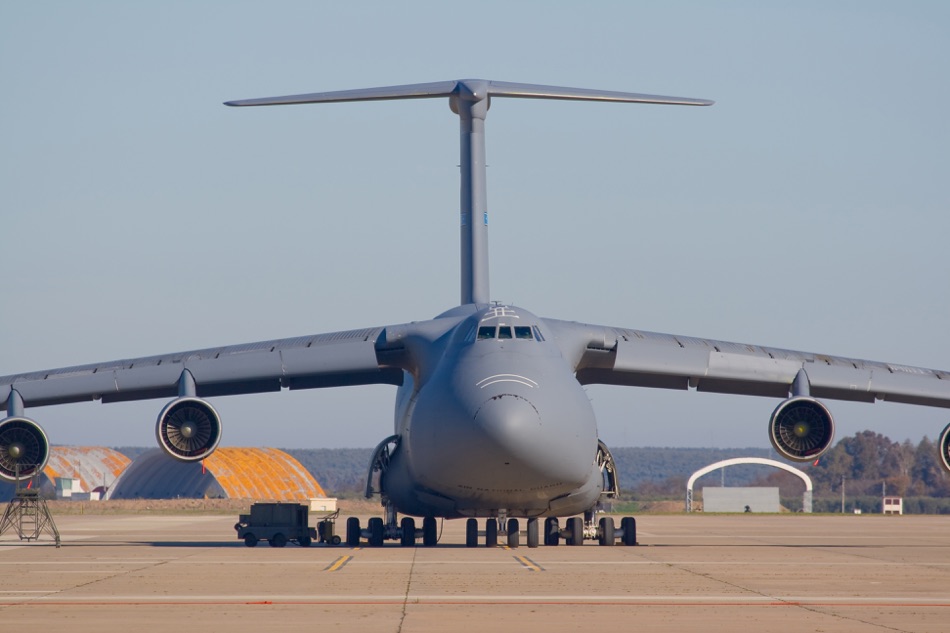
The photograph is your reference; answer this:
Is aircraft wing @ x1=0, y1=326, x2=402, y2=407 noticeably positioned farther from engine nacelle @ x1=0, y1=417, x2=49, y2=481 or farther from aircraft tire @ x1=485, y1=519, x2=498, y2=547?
aircraft tire @ x1=485, y1=519, x2=498, y2=547

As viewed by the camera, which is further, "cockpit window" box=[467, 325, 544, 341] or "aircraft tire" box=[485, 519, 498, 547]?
"aircraft tire" box=[485, 519, 498, 547]

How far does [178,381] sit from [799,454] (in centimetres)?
1149

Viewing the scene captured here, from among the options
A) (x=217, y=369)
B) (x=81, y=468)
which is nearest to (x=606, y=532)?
(x=217, y=369)

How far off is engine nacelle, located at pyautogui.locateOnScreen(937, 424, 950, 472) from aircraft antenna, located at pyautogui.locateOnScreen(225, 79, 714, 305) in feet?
25.6

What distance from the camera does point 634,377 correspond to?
2670 cm

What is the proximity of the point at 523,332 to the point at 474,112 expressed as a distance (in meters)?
7.24

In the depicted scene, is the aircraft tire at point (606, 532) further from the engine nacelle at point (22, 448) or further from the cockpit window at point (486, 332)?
the engine nacelle at point (22, 448)
